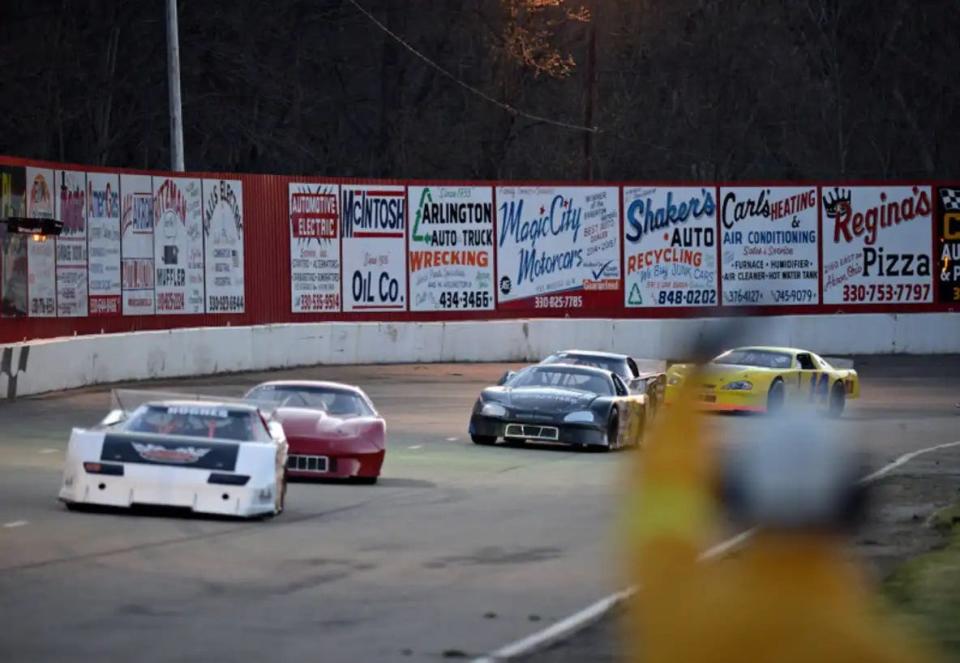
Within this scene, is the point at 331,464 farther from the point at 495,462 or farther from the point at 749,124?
the point at 749,124

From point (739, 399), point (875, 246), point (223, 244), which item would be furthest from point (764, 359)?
point (875, 246)

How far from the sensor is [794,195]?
2138 inches

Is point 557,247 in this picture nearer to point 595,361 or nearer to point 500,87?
point 595,361

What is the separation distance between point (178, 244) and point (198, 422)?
2437 centimetres

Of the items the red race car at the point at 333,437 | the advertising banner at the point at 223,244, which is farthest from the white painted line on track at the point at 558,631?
the advertising banner at the point at 223,244

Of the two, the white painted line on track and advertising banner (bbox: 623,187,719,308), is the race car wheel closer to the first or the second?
the white painted line on track

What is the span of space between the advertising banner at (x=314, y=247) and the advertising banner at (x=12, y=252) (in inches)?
469

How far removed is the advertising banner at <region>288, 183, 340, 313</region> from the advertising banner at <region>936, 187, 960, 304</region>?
1644cm

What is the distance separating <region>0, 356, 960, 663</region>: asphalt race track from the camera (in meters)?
11.6

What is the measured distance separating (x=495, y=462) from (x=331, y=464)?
4021 millimetres

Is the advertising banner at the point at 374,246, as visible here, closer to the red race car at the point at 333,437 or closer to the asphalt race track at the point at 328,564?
the asphalt race track at the point at 328,564

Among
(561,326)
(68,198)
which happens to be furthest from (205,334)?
(561,326)

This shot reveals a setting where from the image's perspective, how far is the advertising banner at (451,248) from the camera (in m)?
49.9

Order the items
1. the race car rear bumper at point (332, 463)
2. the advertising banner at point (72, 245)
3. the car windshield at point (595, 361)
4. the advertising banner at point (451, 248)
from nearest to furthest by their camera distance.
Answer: the race car rear bumper at point (332, 463) < the car windshield at point (595, 361) < the advertising banner at point (72, 245) < the advertising banner at point (451, 248)
